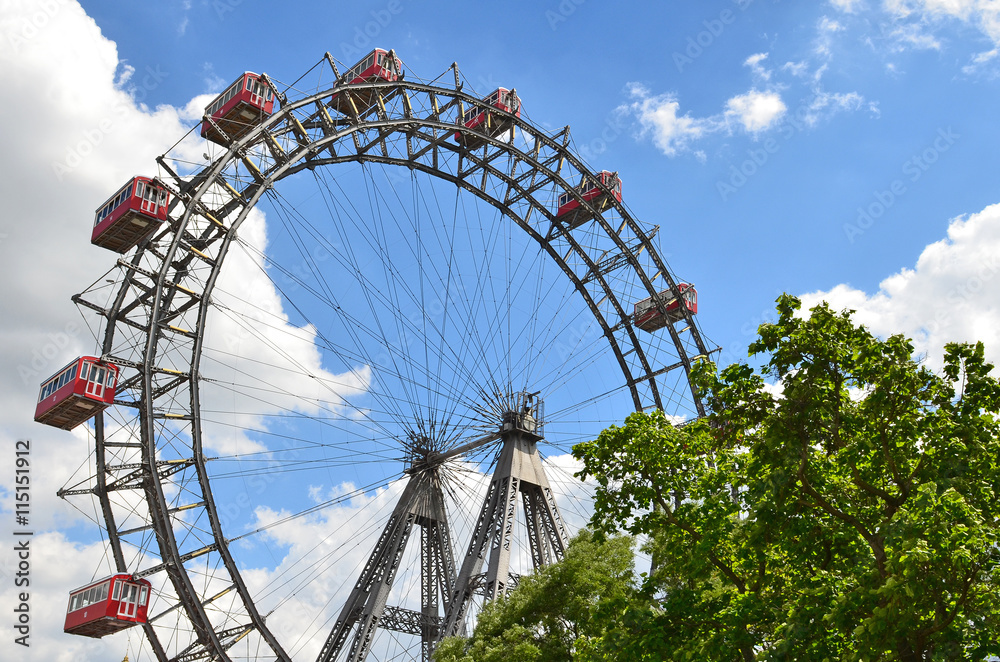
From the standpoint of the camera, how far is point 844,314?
12789mm

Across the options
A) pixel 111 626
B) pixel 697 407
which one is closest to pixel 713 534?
pixel 111 626

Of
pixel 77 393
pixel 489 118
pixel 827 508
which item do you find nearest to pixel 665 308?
pixel 489 118

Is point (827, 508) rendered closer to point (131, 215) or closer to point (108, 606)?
point (108, 606)

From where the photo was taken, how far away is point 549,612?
23.3 meters

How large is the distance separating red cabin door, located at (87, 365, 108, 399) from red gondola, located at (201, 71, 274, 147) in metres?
8.91

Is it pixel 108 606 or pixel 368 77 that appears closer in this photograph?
A: pixel 108 606

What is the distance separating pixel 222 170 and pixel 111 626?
49.0 ft

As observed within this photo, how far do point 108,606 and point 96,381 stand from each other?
22.3 feet

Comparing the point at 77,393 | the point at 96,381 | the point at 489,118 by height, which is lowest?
the point at 77,393

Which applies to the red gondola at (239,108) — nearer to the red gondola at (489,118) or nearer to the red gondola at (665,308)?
the red gondola at (489,118)

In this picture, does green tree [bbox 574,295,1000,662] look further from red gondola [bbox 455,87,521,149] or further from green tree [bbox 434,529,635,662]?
red gondola [bbox 455,87,521,149]

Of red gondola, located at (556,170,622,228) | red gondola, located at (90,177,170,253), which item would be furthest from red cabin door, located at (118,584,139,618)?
red gondola, located at (556,170,622,228)

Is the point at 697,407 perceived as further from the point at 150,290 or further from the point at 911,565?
the point at 911,565

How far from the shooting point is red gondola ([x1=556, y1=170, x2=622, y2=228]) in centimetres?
3988
